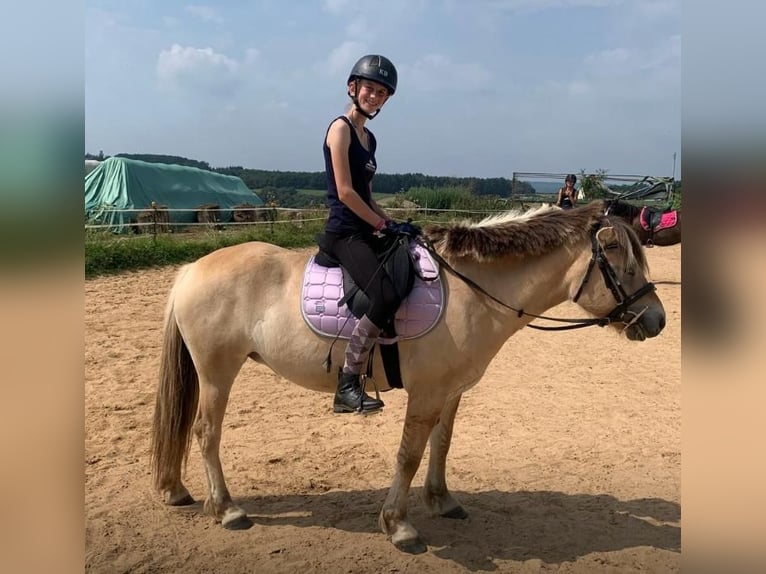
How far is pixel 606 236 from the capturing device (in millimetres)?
3043

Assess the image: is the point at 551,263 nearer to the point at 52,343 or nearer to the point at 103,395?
the point at 52,343

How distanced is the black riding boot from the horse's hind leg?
794 mm

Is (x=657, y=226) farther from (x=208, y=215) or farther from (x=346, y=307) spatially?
(x=208, y=215)

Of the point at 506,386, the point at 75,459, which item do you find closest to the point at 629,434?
the point at 506,386

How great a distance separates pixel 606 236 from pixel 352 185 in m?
1.47

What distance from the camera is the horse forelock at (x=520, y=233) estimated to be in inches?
125

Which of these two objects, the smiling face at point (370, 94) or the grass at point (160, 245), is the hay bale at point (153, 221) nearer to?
the grass at point (160, 245)

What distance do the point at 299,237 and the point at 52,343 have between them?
57.8 ft

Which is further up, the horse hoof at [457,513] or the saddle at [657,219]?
the saddle at [657,219]

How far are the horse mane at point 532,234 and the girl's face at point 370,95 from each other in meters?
0.81

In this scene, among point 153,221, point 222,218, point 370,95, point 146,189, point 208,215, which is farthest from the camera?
point 146,189

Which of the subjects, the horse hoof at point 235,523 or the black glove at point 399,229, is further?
the horse hoof at point 235,523

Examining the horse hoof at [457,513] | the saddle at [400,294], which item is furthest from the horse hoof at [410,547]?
the saddle at [400,294]

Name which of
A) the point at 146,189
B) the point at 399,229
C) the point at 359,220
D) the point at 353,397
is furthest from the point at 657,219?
the point at 146,189
